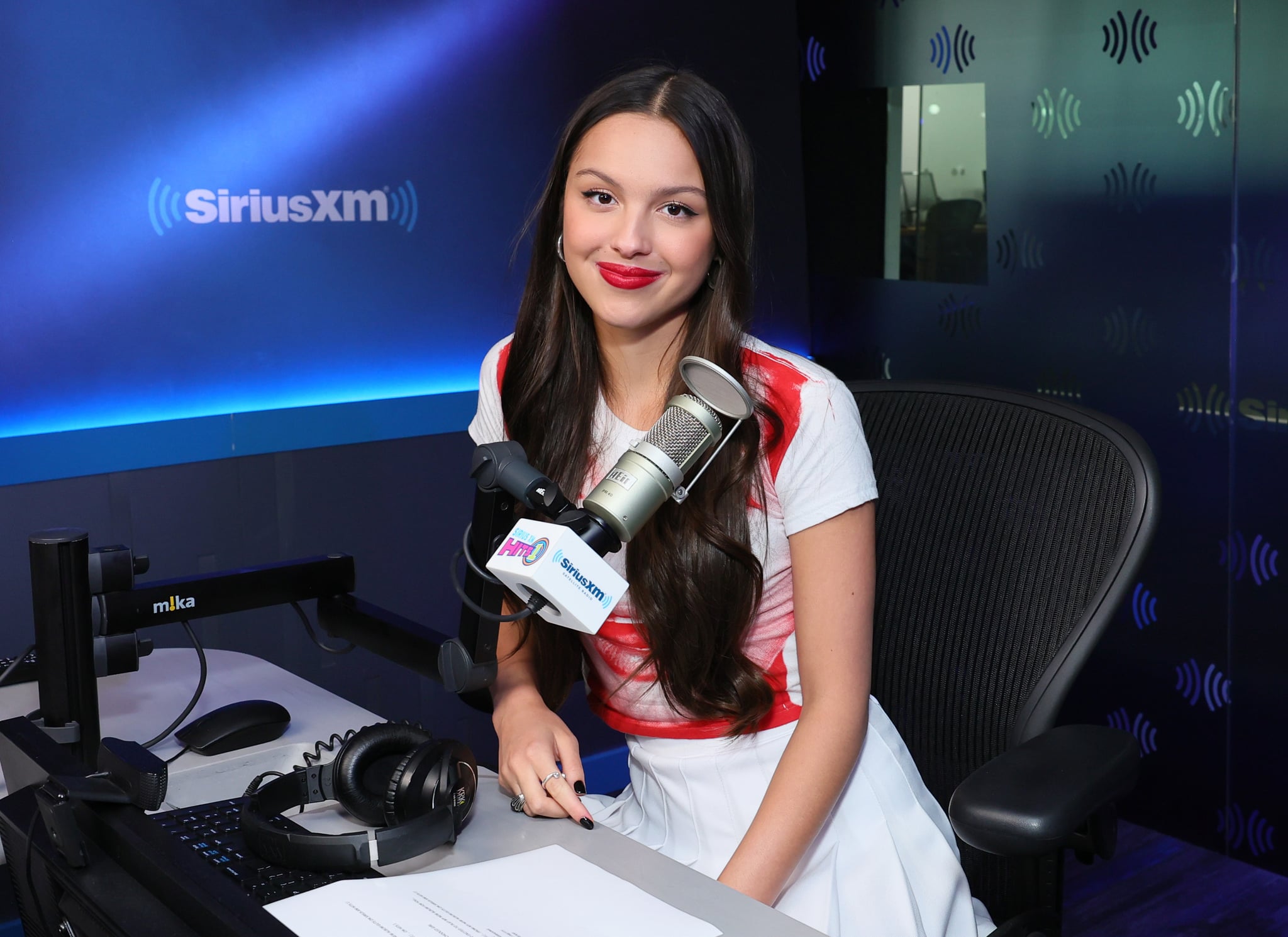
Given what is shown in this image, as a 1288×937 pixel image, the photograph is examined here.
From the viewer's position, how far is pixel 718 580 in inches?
53.5

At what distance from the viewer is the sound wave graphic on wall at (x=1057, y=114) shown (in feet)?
9.31

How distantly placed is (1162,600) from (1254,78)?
1135mm

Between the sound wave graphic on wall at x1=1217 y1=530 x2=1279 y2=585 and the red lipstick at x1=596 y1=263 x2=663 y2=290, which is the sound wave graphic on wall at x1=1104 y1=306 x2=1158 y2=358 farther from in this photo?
the red lipstick at x1=596 y1=263 x2=663 y2=290

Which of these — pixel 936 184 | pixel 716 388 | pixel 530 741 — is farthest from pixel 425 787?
pixel 936 184

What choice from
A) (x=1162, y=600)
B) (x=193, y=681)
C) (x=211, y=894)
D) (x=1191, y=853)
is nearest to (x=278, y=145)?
(x=193, y=681)

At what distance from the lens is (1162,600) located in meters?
2.82

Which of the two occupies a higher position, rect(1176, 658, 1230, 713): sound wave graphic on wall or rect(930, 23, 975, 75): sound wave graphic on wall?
rect(930, 23, 975, 75): sound wave graphic on wall

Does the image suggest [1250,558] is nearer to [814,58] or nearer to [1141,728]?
[1141,728]

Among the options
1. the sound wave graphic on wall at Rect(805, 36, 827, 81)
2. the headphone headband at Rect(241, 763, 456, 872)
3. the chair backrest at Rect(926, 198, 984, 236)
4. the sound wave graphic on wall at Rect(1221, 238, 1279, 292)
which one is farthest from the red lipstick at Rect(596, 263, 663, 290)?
the sound wave graphic on wall at Rect(805, 36, 827, 81)

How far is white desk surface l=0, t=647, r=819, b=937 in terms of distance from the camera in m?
1.01

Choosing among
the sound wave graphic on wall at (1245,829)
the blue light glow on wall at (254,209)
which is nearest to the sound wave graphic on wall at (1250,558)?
the sound wave graphic on wall at (1245,829)

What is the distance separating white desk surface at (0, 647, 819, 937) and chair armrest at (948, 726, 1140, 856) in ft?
0.76

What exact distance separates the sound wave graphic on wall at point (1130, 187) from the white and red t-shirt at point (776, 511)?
1.63 meters

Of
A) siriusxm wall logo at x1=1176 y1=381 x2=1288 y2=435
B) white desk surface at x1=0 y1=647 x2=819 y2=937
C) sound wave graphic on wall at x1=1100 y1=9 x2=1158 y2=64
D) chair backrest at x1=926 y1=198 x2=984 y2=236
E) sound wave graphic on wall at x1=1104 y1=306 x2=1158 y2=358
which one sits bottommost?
white desk surface at x1=0 y1=647 x2=819 y2=937
